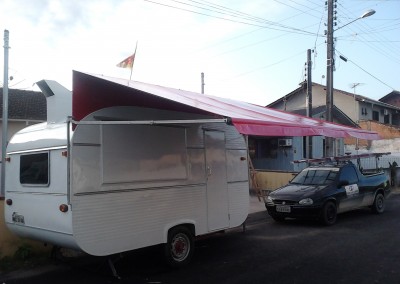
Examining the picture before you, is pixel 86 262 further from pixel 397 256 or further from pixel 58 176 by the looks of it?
pixel 397 256

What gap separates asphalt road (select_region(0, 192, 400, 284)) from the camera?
6578mm

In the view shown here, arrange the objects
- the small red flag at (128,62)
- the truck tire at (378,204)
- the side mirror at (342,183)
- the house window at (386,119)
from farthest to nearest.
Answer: the house window at (386,119)
the truck tire at (378,204)
the side mirror at (342,183)
the small red flag at (128,62)

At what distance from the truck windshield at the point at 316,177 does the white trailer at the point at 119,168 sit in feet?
13.5

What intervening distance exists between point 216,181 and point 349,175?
545cm

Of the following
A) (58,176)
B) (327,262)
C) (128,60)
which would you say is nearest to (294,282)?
(327,262)

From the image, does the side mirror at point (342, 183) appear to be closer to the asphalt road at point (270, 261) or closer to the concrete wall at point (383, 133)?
the asphalt road at point (270, 261)

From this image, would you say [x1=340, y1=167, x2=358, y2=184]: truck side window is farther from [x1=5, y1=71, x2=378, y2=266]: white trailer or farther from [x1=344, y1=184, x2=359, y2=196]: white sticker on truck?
[x1=5, y1=71, x2=378, y2=266]: white trailer

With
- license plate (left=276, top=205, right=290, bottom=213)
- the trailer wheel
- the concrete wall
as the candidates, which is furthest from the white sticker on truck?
the concrete wall

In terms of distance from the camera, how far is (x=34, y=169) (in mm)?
6914

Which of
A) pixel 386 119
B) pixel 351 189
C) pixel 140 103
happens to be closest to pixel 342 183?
pixel 351 189

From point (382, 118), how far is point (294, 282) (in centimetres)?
3924

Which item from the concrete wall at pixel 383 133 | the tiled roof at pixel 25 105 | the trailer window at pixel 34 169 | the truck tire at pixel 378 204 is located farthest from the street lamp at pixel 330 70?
the concrete wall at pixel 383 133

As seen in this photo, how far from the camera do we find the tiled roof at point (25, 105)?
81.6 ft

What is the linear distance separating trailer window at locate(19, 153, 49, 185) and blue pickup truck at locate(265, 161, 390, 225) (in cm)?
658
